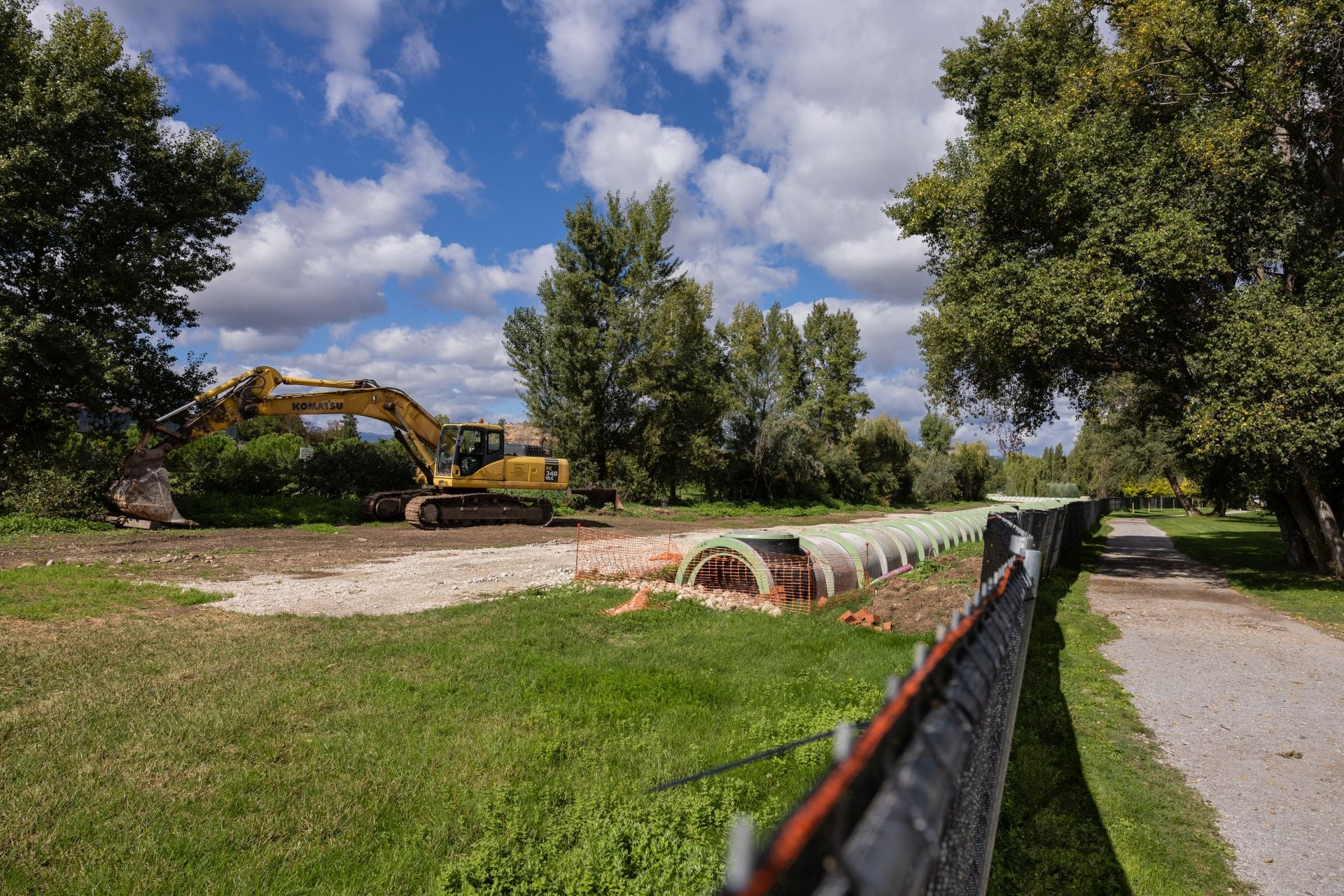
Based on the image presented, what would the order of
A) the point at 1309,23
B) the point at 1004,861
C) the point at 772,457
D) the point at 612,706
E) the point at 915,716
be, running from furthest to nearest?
the point at 772,457 < the point at 1309,23 < the point at 612,706 < the point at 1004,861 < the point at 915,716

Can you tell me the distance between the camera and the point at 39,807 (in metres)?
3.98

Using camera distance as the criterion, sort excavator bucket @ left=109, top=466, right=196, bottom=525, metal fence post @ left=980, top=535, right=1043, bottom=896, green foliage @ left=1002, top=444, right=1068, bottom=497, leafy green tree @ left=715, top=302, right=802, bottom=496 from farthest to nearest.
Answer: green foliage @ left=1002, top=444, right=1068, bottom=497 < leafy green tree @ left=715, top=302, right=802, bottom=496 < excavator bucket @ left=109, top=466, right=196, bottom=525 < metal fence post @ left=980, top=535, right=1043, bottom=896

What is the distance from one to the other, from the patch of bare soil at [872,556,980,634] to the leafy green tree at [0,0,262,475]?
17.8m

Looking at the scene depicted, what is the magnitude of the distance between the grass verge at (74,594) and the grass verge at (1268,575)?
1609 cm

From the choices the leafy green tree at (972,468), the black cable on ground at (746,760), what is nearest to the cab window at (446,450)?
the black cable on ground at (746,760)

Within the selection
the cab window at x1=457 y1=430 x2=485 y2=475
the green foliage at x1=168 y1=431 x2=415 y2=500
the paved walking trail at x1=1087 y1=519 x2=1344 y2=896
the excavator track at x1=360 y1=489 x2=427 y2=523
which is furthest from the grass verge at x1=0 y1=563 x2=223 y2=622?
the green foliage at x1=168 y1=431 x2=415 y2=500

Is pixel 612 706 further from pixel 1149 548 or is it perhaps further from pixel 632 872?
pixel 1149 548

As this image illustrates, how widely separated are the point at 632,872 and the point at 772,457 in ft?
124

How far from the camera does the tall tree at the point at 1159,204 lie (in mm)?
11758

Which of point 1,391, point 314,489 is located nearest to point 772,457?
point 314,489

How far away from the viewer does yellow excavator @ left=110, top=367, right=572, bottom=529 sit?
56.3ft

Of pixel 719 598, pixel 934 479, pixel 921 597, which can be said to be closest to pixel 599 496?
pixel 719 598

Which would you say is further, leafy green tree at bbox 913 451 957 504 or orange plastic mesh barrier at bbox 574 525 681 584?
leafy green tree at bbox 913 451 957 504

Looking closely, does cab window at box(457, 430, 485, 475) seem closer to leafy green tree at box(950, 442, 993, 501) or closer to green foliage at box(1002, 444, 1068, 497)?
leafy green tree at box(950, 442, 993, 501)
